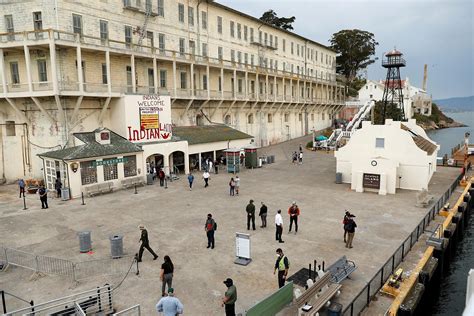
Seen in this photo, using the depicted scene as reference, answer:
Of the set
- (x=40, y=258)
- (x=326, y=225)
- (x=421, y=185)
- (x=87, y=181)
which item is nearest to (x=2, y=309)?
(x=40, y=258)

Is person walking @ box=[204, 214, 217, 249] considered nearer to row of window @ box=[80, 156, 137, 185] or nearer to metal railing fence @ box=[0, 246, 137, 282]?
metal railing fence @ box=[0, 246, 137, 282]

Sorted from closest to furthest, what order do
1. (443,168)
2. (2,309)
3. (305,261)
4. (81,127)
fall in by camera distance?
(2,309), (305,261), (81,127), (443,168)

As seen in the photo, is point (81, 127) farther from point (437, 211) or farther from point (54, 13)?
point (437, 211)

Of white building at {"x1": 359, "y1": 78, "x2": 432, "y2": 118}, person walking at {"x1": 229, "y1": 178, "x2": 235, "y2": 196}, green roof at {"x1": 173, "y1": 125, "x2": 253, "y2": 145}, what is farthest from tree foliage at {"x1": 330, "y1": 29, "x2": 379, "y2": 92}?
person walking at {"x1": 229, "y1": 178, "x2": 235, "y2": 196}

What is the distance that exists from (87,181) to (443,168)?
31.4 m

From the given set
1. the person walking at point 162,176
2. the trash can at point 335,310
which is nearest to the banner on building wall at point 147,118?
the person walking at point 162,176

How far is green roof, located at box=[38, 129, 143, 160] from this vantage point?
80.4 feet

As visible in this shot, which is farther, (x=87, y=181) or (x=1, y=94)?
(x=1, y=94)

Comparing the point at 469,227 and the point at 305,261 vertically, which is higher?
the point at 305,261

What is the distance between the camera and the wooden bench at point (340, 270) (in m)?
11.1

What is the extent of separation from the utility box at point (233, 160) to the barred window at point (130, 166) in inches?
354

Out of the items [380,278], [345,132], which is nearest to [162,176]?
[380,278]

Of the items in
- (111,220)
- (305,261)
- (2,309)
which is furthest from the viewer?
(111,220)

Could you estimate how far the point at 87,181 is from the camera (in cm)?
2495
